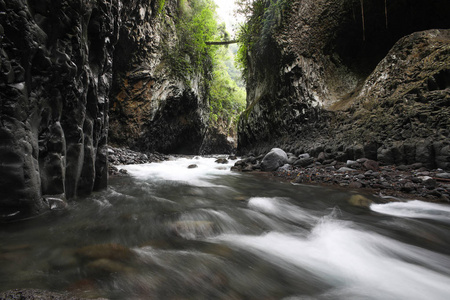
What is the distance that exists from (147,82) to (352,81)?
34.2 feet

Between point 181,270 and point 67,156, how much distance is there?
7.92 feet

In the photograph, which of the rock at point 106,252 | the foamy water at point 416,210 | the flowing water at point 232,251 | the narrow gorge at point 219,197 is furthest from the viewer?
the foamy water at point 416,210

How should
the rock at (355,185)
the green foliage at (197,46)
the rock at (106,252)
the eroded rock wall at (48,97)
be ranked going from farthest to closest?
the green foliage at (197,46) < the rock at (355,185) < the eroded rock wall at (48,97) < the rock at (106,252)

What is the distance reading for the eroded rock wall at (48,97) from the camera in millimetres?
1852

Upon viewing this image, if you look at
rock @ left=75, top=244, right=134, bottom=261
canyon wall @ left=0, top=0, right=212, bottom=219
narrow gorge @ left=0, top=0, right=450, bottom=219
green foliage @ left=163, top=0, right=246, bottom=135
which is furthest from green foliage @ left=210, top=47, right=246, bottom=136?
rock @ left=75, top=244, right=134, bottom=261

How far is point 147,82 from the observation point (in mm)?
11141

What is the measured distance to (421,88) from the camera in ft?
15.1

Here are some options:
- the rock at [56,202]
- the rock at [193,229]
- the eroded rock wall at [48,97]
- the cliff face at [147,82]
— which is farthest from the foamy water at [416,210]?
the cliff face at [147,82]

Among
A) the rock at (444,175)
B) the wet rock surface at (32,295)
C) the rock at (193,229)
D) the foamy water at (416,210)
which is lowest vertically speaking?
the foamy water at (416,210)

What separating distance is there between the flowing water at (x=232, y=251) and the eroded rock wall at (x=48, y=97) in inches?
14.7

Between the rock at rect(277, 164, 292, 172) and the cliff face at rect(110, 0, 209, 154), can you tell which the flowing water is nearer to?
the rock at rect(277, 164, 292, 172)

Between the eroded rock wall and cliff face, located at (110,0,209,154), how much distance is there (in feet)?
24.5

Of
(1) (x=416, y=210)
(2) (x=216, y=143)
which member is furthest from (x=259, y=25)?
(2) (x=216, y=143)

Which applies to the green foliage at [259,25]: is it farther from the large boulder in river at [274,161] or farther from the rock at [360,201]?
the rock at [360,201]
